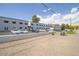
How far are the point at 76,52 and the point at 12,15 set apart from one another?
1.86 metres

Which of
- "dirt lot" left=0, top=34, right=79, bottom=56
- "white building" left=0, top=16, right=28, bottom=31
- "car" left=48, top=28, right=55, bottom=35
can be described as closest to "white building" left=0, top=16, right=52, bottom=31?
"white building" left=0, top=16, right=28, bottom=31

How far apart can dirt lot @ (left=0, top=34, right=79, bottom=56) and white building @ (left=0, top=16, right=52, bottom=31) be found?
0.30 meters

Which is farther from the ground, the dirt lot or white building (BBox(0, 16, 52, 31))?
white building (BBox(0, 16, 52, 31))

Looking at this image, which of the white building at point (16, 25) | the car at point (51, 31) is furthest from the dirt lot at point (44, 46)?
the white building at point (16, 25)

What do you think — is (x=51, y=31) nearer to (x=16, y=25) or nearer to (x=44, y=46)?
(x=44, y=46)

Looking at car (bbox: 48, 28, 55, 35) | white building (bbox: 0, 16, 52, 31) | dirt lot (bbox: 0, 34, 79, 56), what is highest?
white building (bbox: 0, 16, 52, 31)

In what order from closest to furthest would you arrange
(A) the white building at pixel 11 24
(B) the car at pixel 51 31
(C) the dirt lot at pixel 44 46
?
1. (C) the dirt lot at pixel 44 46
2. (A) the white building at pixel 11 24
3. (B) the car at pixel 51 31

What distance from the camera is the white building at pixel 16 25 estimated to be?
5020mm

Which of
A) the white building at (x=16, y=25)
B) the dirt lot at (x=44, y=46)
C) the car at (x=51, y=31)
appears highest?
the white building at (x=16, y=25)

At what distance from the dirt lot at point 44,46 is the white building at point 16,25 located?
0.30 meters

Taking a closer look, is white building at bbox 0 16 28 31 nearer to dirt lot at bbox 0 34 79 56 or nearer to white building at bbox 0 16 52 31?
white building at bbox 0 16 52 31

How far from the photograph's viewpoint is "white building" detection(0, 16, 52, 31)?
16.5 feet

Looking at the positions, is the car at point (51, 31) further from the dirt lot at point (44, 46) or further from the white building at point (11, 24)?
the white building at point (11, 24)

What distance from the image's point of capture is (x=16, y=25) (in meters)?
5.20
